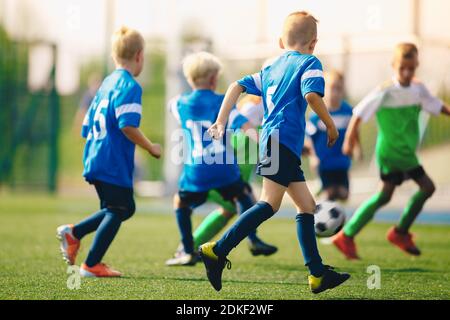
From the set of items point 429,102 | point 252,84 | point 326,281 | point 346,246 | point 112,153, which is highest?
point 252,84

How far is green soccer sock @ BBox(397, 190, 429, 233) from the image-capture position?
7250mm

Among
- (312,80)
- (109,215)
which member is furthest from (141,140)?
(312,80)

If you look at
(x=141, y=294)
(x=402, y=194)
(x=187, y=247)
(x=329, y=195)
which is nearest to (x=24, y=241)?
(x=187, y=247)

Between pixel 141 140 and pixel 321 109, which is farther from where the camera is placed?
pixel 141 140

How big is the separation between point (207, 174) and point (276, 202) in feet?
4.76

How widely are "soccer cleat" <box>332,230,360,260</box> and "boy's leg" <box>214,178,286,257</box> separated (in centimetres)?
226

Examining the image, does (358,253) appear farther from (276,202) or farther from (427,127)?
(427,127)

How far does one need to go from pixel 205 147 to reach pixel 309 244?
1.64 metres

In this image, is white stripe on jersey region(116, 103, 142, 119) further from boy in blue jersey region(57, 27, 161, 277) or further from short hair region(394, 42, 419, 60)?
short hair region(394, 42, 419, 60)

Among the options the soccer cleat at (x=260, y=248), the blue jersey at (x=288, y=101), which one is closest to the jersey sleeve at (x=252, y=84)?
the blue jersey at (x=288, y=101)

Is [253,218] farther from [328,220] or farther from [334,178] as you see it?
[334,178]

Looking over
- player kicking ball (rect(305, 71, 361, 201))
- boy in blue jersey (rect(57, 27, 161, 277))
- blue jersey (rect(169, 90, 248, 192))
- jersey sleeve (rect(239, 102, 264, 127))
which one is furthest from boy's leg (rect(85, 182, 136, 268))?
player kicking ball (rect(305, 71, 361, 201))

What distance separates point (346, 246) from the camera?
727cm

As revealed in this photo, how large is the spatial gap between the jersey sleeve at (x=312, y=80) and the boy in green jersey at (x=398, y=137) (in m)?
2.22
